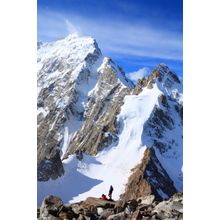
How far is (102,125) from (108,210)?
1.91ft

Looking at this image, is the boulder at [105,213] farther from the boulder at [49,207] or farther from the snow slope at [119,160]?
the boulder at [49,207]

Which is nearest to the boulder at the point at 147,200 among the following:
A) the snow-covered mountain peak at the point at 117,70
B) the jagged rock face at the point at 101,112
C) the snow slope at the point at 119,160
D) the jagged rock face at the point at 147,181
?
the jagged rock face at the point at 147,181

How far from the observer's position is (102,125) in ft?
14.8

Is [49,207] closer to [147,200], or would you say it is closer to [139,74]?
[147,200]

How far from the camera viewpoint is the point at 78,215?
14.1ft

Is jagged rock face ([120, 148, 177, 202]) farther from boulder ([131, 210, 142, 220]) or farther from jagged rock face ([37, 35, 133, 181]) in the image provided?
jagged rock face ([37, 35, 133, 181])

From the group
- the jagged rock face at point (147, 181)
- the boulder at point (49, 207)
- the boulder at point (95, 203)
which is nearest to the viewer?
the boulder at point (49, 207)

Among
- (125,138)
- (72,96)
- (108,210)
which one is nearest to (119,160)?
(125,138)

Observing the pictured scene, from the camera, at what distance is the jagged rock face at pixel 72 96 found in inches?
173

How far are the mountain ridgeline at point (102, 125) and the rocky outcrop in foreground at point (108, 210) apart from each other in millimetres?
81

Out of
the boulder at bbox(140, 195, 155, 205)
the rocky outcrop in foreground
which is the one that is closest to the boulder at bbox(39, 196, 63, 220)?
the rocky outcrop in foreground
